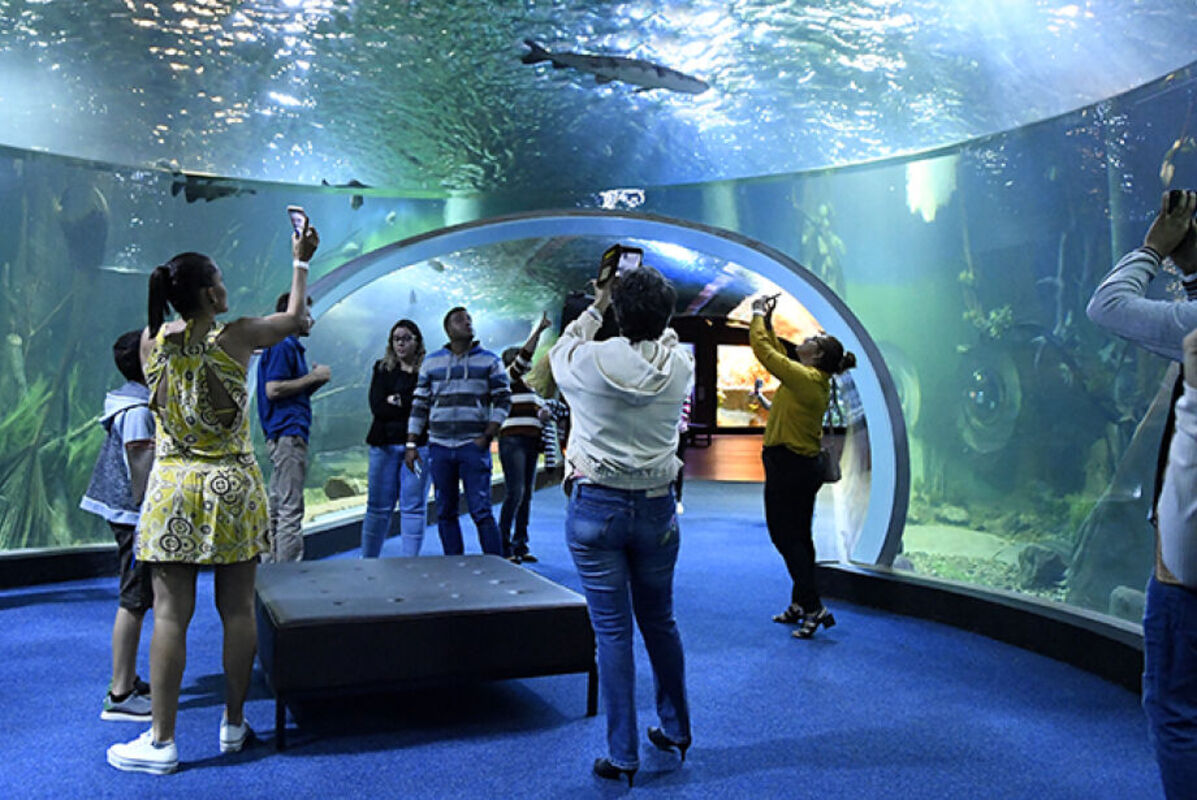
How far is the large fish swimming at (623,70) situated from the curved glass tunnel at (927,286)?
1.56 meters

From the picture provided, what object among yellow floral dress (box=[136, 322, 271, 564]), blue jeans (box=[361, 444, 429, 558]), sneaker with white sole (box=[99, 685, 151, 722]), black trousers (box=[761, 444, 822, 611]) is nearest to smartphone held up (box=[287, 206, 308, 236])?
yellow floral dress (box=[136, 322, 271, 564])

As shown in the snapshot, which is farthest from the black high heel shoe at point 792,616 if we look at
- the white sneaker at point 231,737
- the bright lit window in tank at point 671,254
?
the bright lit window in tank at point 671,254

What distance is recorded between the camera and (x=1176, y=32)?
12.4 feet

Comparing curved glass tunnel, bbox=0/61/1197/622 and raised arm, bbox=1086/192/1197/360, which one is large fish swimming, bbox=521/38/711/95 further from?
raised arm, bbox=1086/192/1197/360

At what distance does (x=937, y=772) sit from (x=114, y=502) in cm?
306

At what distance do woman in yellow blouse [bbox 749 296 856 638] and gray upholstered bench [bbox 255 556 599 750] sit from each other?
5.33 ft

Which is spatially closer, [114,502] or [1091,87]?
[114,502]

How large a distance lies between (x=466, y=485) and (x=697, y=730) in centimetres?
253

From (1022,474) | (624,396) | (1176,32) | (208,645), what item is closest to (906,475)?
(1022,474)

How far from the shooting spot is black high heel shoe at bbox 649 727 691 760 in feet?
10.2

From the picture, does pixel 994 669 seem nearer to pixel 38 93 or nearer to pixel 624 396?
pixel 624 396

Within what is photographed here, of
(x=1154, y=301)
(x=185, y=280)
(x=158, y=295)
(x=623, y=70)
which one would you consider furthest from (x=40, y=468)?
(x=1154, y=301)

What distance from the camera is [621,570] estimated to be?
282cm

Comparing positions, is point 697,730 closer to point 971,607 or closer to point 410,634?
point 410,634
